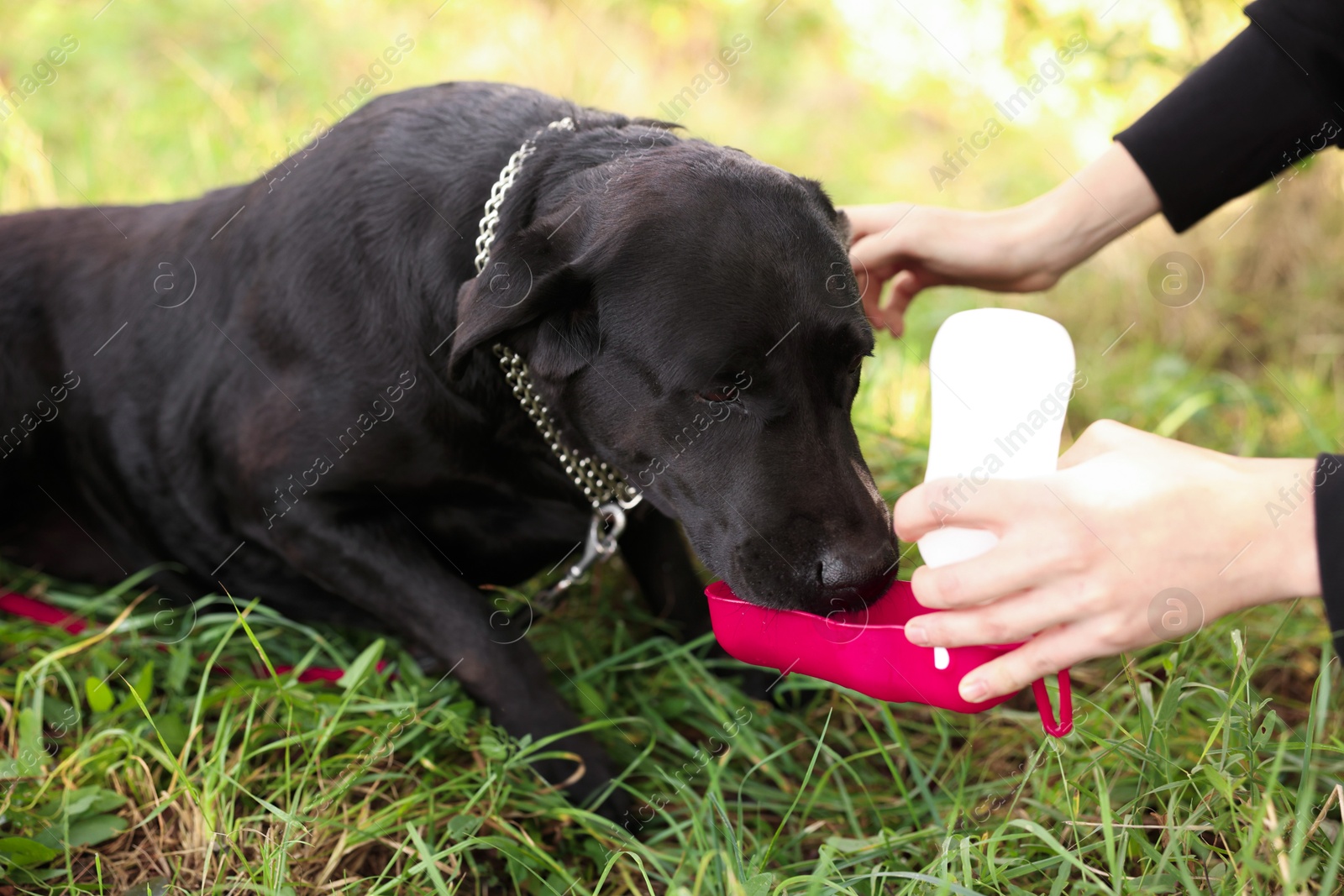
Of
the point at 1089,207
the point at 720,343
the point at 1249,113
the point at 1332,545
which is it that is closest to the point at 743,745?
the point at 720,343

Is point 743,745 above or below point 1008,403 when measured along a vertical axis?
below

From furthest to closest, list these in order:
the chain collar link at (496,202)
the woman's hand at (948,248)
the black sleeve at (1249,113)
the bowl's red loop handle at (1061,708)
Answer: the woman's hand at (948,248) → the black sleeve at (1249,113) → the chain collar link at (496,202) → the bowl's red loop handle at (1061,708)

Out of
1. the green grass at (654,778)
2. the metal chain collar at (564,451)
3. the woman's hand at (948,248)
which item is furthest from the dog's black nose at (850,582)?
the woman's hand at (948,248)

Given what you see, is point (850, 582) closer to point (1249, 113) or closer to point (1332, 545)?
point (1332, 545)

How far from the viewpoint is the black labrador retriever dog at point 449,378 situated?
177 cm

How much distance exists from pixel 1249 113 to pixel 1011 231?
0.59 meters

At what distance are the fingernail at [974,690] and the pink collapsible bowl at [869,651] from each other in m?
0.05

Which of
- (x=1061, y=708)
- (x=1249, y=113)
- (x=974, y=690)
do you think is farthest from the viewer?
(x=1249, y=113)

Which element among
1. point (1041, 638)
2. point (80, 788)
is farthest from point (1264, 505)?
point (80, 788)

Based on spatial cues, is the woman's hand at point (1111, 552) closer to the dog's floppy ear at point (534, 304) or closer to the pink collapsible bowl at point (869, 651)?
the pink collapsible bowl at point (869, 651)

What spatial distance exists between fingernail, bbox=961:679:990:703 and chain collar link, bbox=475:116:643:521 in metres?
0.83

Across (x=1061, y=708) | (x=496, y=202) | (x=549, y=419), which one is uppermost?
(x=496, y=202)

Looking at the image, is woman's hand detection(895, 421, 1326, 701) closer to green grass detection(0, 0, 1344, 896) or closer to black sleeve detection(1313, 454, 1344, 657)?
black sleeve detection(1313, 454, 1344, 657)

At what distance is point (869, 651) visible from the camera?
5.30ft
